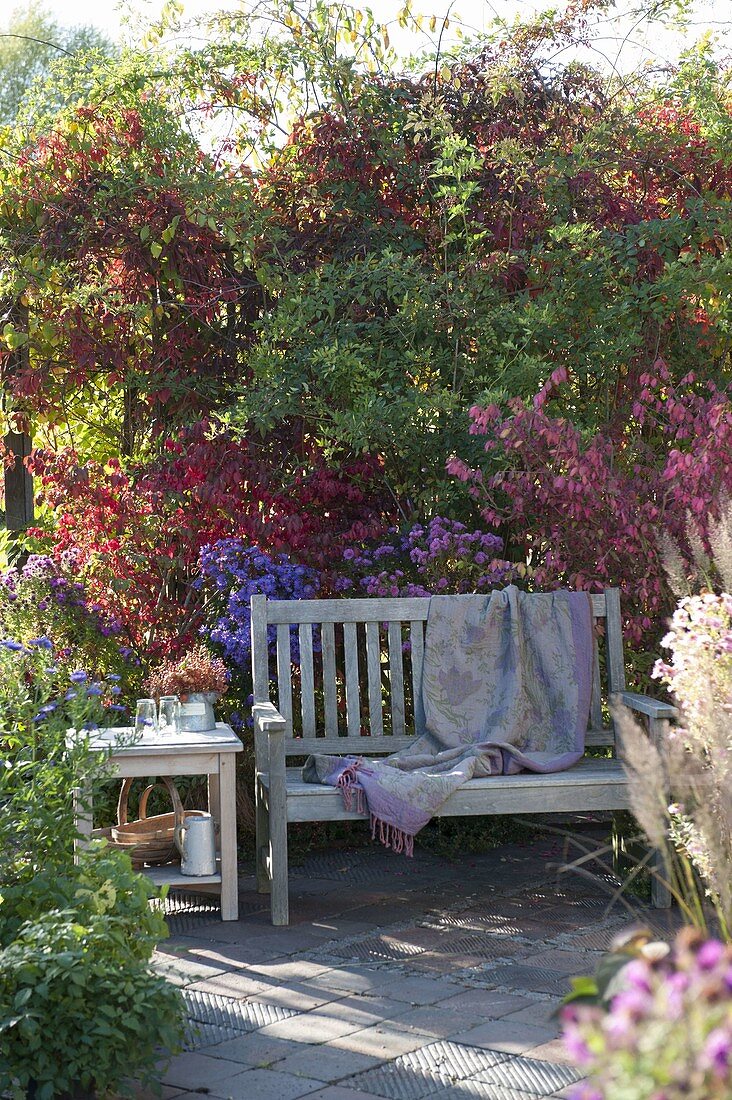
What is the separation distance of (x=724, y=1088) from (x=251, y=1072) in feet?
6.14

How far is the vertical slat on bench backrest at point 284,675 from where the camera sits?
4.55 meters

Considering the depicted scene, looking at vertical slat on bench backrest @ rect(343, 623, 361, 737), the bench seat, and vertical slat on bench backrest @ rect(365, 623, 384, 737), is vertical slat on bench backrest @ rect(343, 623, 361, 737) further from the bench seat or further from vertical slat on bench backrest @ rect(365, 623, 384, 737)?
the bench seat

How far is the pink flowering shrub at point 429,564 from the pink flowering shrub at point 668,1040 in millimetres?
3704

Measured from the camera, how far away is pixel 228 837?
400 centimetres

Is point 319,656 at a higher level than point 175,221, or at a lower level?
lower

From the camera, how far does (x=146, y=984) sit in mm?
2598

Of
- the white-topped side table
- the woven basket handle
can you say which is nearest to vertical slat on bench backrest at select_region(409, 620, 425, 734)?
the white-topped side table

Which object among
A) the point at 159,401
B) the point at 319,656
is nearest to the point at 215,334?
the point at 159,401

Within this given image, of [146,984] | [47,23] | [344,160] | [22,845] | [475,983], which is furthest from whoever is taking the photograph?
[47,23]

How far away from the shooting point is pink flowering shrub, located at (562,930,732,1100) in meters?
1.13

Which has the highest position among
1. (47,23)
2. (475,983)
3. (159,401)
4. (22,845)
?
(47,23)

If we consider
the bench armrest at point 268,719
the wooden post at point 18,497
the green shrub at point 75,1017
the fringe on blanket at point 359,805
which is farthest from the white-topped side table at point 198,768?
the wooden post at point 18,497

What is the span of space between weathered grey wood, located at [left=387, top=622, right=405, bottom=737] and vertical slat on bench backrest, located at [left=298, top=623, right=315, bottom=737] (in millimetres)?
313

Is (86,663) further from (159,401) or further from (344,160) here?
(344,160)
